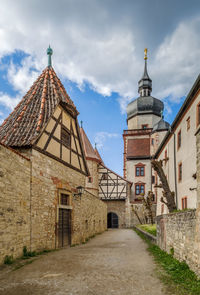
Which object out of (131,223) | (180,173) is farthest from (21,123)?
(131,223)

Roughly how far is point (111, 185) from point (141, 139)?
9.06 m

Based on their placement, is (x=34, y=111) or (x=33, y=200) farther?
(x=34, y=111)

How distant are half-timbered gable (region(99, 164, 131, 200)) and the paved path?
2308cm

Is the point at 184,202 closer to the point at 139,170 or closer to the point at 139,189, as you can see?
the point at 139,189

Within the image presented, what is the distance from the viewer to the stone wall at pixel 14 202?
7.47 m

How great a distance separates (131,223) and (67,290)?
89.5 ft

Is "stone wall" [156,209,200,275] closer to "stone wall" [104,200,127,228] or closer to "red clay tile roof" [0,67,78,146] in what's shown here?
"red clay tile roof" [0,67,78,146]

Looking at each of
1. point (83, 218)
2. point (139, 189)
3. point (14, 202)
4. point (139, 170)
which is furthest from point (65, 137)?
point (139, 170)

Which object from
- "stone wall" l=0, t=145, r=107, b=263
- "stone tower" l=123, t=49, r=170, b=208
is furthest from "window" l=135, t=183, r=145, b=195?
"stone wall" l=0, t=145, r=107, b=263

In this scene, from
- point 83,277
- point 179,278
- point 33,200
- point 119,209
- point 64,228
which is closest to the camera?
point 179,278

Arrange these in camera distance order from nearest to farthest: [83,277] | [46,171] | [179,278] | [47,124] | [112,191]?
[179,278]
[83,277]
[46,171]
[47,124]
[112,191]

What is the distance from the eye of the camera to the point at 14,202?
8.16m

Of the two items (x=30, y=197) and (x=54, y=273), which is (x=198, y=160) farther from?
(x=30, y=197)

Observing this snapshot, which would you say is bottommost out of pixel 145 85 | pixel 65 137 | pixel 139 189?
pixel 139 189
